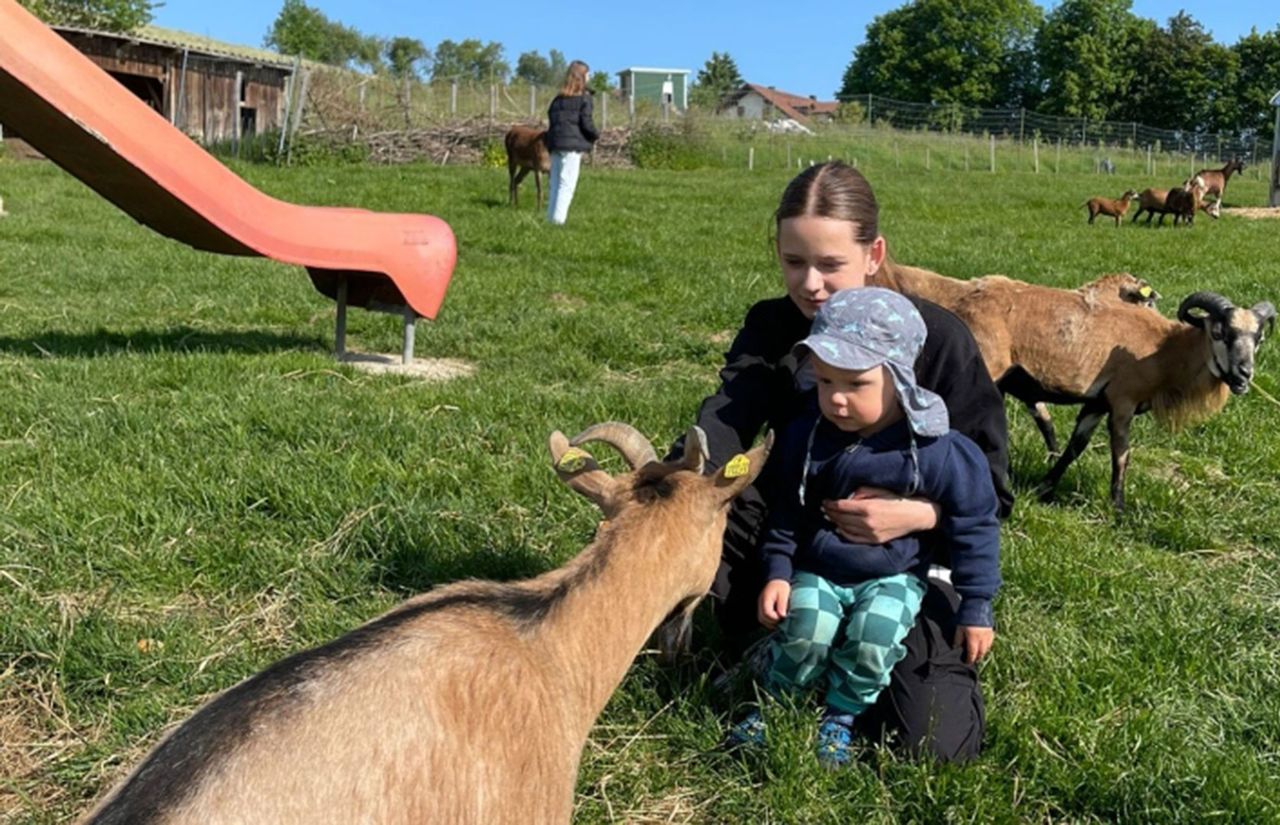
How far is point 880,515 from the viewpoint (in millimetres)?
3062

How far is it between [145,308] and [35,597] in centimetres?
583

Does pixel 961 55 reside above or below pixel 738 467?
above

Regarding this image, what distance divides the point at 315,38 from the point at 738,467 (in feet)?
374

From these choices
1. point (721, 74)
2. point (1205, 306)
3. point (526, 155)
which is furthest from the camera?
point (721, 74)

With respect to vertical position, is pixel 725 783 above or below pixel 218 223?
below

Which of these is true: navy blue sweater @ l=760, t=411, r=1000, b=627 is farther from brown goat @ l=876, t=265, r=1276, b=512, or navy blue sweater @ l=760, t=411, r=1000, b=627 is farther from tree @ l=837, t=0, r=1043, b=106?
tree @ l=837, t=0, r=1043, b=106

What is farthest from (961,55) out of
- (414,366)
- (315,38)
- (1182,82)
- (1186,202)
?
(414,366)

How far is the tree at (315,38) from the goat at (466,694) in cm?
9937

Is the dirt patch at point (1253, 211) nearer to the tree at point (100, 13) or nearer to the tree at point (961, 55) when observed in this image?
the tree at point (100, 13)

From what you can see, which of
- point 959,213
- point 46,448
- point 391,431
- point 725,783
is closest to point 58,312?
point 46,448

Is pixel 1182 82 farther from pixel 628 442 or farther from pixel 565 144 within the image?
pixel 628 442

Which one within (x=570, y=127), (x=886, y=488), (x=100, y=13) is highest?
(x=100, y=13)

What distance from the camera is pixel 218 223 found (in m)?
6.65

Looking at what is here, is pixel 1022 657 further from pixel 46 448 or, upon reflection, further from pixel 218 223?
pixel 218 223
